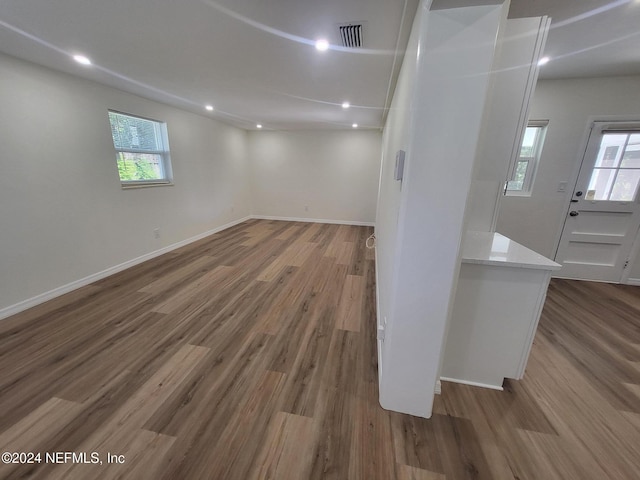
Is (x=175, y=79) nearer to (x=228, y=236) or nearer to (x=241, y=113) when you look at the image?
(x=241, y=113)

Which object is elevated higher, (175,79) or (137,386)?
(175,79)

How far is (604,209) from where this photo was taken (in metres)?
3.03

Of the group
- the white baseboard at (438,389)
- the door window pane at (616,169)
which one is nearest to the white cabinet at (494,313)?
the white baseboard at (438,389)

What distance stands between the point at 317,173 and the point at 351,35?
4230 mm

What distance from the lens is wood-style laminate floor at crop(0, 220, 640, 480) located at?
118 centimetres

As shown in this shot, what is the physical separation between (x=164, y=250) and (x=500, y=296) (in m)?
4.26

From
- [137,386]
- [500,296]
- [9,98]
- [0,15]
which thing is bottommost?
[137,386]

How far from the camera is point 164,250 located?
3.89 metres

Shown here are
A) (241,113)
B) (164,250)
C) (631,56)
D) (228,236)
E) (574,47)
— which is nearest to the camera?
(574,47)

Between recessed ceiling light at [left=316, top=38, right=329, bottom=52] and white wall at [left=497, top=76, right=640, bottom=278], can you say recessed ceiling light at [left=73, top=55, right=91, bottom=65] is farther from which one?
white wall at [left=497, top=76, right=640, bottom=278]

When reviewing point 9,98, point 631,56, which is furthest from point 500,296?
point 9,98

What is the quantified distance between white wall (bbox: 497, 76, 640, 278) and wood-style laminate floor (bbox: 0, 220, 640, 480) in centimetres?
103

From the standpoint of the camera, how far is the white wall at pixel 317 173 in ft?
18.6

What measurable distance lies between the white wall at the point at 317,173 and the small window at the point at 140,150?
2582 mm
